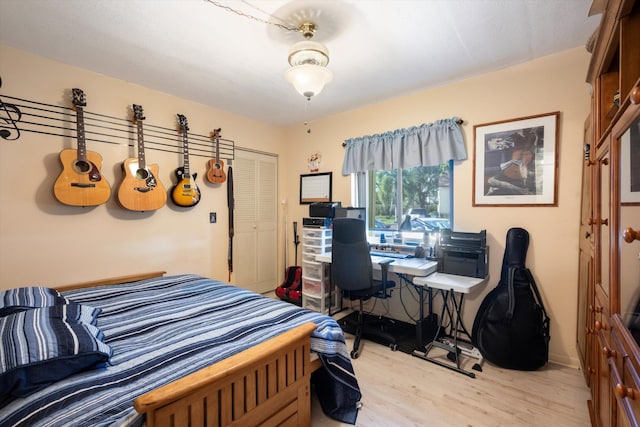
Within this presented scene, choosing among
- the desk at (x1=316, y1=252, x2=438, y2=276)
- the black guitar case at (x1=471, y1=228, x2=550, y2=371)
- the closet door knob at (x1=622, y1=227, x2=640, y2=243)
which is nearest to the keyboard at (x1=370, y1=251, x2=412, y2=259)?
the desk at (x1=316, y1=252, x2=438, y2=276)

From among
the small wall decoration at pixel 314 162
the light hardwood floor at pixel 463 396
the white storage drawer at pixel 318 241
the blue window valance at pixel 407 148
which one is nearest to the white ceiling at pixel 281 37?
the blue window valance at pixel 407 148

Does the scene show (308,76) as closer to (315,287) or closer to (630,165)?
(630,165)

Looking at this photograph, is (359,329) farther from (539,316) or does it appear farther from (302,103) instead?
(302,103)

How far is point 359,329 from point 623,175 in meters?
2.16

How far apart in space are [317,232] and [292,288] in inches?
34.3

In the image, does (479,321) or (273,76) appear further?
(273,76)

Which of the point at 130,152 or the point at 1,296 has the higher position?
the point at 130,152

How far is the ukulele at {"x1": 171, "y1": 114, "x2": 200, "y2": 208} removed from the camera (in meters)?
3.06

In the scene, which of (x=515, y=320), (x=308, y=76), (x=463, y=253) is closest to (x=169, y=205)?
(x=308, y=76)

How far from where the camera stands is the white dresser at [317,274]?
3.29 metres

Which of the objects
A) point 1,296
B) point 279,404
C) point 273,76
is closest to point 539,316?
point 279,404

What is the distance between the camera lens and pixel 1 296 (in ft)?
5.49

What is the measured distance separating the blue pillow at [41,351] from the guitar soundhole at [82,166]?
1488 millimetres

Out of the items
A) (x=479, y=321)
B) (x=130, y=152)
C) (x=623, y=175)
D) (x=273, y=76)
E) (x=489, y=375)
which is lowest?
(x=489, y=375)
